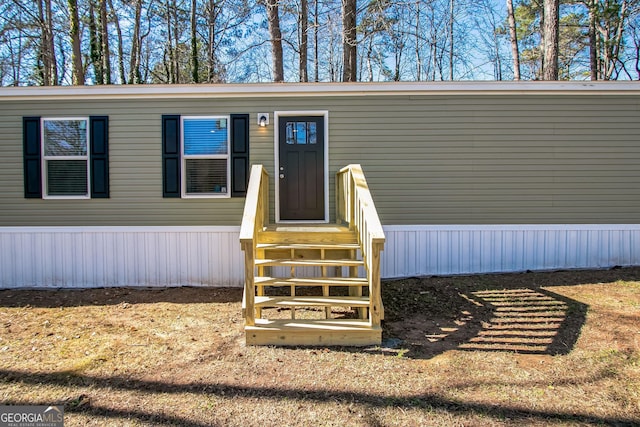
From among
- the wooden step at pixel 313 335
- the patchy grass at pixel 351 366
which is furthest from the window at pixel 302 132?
the wooden step at pixel 313 335

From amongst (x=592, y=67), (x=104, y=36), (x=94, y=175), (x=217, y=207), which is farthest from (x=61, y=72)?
(x=592, y=67)

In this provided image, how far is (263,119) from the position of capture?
211 inches

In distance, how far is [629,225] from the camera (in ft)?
18.3

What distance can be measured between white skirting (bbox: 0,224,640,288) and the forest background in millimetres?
6509

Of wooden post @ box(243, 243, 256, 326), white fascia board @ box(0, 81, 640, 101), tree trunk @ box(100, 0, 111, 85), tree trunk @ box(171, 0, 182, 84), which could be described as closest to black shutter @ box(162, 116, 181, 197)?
white fascia board @ box(0, 81, 640, 101)

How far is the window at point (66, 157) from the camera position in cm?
534

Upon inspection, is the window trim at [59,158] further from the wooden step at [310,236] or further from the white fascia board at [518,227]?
the white fascia board at [518,227]

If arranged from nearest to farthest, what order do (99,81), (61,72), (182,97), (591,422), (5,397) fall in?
(591,422) < (5,397) < (182,97) < (99,81) < (61,72)

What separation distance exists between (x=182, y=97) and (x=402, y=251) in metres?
4.00

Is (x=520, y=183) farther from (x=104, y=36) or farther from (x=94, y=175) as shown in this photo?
(x=104, y=36)

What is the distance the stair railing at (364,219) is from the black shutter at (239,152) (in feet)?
4.56

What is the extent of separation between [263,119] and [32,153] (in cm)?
343

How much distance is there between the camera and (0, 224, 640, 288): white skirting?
5422 mm

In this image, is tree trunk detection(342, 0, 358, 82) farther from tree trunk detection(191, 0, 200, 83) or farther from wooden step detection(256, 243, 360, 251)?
wooden step detection(256, 243, 360, 251)
